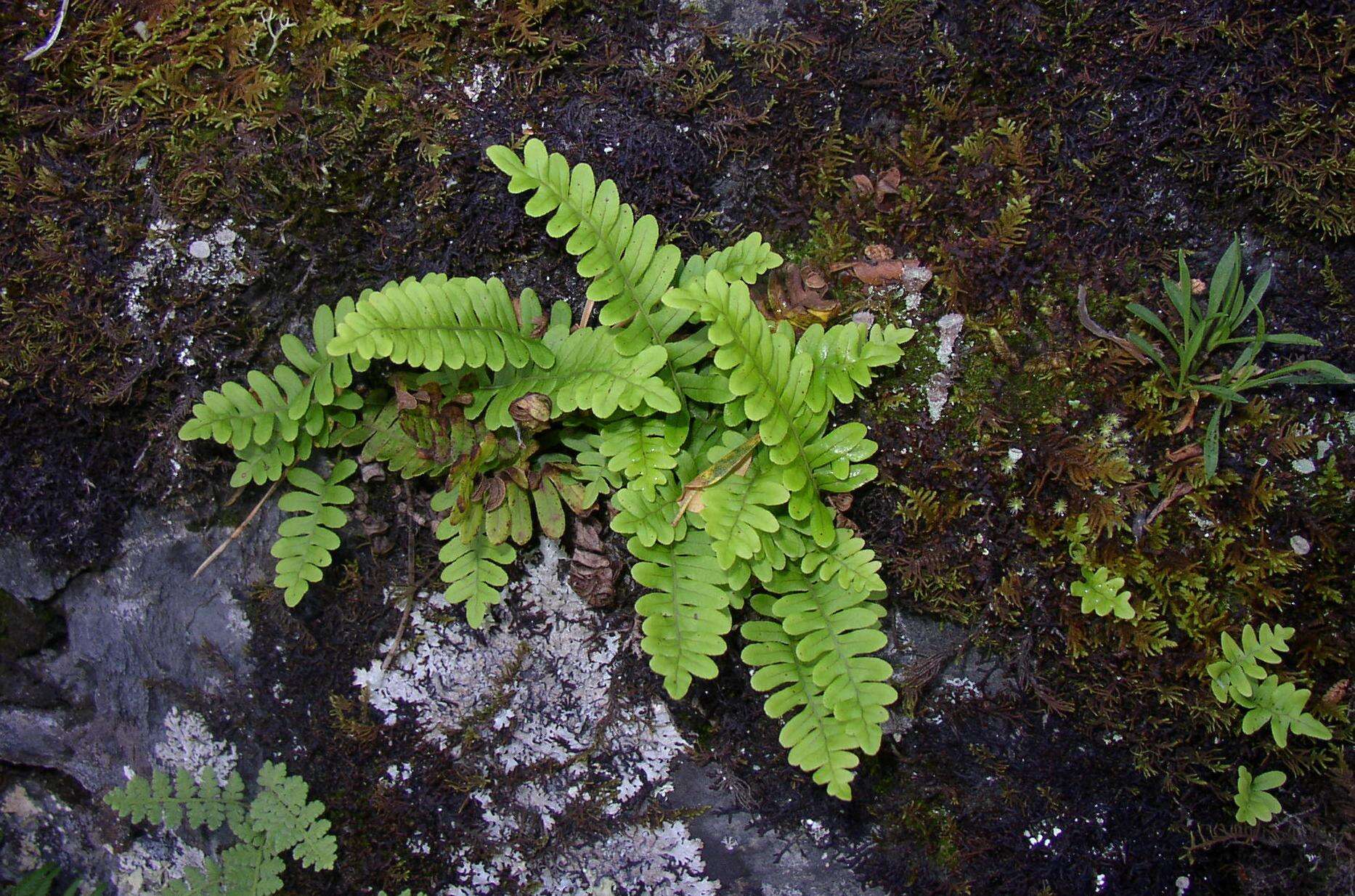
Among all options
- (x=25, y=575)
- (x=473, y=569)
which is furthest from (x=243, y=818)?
(x=473, y=569)

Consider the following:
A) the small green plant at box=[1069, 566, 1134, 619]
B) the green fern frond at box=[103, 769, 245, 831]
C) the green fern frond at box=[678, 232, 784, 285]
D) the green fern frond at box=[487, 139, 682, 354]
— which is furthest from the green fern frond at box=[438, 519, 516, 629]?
the small green plant at box=[1069, 566, 1134, 619]

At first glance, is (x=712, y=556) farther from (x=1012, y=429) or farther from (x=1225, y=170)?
(x=1225, y=170)

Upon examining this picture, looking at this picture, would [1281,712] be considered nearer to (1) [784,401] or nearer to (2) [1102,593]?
(2) [1102,593]

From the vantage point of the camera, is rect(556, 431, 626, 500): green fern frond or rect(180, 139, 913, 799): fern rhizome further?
rect(556, 431, 626, 500): green fern frond

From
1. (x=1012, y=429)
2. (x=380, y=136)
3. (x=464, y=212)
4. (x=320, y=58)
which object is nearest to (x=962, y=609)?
(x=1012, y=429)

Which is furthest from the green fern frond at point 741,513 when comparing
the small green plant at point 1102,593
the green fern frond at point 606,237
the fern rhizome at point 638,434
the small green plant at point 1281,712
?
the small green plant at point 1281,712

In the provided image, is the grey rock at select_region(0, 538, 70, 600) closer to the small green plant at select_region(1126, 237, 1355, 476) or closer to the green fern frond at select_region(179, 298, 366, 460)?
the green fern frond at select_region(179, 298, 366, 460)
